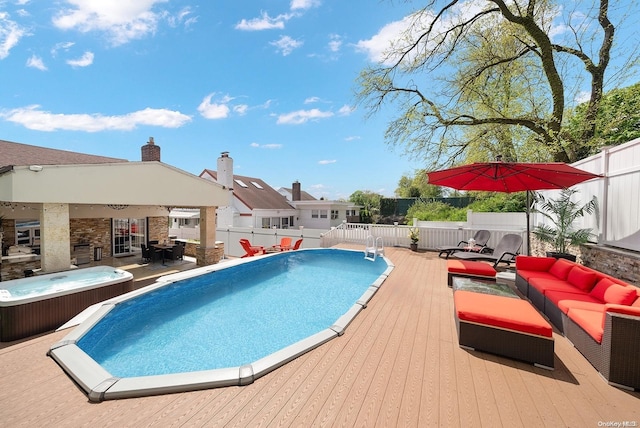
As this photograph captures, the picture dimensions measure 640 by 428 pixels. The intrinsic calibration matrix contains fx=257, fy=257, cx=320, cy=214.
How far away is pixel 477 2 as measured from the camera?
1034cm

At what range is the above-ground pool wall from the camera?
431cm

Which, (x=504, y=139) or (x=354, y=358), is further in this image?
(x=504, y=139)

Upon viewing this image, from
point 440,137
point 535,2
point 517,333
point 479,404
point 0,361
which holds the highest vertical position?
point 535,2

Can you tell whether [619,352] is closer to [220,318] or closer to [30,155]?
[220,318]

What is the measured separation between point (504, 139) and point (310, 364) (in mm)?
14349

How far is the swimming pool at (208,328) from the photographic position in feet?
9.25

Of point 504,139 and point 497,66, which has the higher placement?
point 497,66

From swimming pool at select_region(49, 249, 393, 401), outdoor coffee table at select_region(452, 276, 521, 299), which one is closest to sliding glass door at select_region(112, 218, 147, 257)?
swimming pool at select_region(49, 249, 393, 401)

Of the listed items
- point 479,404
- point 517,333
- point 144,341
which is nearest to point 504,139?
point 517,333

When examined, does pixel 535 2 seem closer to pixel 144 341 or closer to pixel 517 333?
pixel 517 333

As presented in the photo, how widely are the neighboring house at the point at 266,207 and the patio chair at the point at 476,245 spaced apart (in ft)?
43.6

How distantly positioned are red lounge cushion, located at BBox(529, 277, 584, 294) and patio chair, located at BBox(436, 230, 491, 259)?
4.53 m

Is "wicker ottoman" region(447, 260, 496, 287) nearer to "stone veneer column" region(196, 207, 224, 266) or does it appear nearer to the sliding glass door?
"stone veneer column" region(196, 207, 224, 266)

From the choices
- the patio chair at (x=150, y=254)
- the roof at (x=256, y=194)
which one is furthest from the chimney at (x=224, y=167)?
the patio chair at (x=150, y=254)
